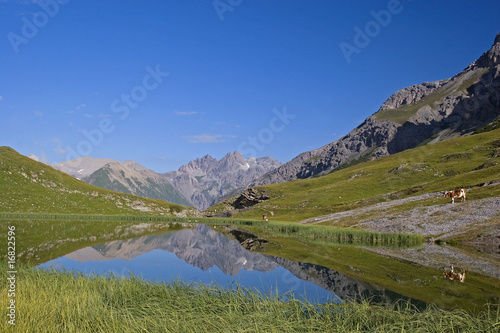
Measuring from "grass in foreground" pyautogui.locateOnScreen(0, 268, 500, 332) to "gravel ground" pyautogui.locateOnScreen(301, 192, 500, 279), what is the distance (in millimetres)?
21329

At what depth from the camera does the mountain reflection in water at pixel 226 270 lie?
929 inches

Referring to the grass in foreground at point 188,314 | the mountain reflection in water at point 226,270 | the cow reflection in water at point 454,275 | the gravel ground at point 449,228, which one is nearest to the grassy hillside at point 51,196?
the mountain reflection in water at point 226,270

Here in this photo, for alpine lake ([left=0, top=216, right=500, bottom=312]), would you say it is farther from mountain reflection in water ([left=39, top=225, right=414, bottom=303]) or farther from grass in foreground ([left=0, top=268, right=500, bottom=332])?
grass in foreground ([left=0, top=268, right=500, bottom=332])

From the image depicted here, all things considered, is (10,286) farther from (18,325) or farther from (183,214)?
(183,214)

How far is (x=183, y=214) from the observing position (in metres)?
175

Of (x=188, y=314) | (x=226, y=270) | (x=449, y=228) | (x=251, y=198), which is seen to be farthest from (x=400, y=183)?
(x=188, y=314)

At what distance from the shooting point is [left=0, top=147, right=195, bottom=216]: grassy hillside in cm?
12838

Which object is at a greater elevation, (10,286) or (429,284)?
(10,286)

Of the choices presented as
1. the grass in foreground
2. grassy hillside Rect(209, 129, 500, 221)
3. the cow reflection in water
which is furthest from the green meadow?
the grass in foreground

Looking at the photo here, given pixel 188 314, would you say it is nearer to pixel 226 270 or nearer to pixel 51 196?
pixel 226 270

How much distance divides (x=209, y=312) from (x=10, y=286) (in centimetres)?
979

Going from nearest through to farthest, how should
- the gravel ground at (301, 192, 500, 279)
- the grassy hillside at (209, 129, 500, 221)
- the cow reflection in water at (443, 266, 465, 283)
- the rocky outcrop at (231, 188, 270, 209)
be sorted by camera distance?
1. the cow reflection in water at (443, 266, 465, 283)
2. the gravel ground at (301, 192, 500, 279)
3. the grassy hillside at (209, 129, 500, 221)
4. the rocky outcrop at (231, 188, 270, 209)

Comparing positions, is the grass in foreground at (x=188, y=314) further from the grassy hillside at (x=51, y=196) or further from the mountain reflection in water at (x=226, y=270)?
the grassy hillside at (x=51, y=196)

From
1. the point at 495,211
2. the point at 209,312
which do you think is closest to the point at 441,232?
the point at 495,211
